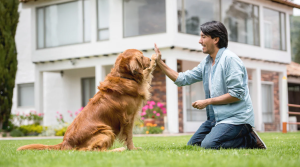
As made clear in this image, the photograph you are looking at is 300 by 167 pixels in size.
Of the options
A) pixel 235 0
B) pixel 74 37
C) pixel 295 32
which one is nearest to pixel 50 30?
pixel 74 37

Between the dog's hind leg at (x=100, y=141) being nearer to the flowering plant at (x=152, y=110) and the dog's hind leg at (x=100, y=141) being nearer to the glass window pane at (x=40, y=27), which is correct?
the flowering plant at (x=152, y=110)

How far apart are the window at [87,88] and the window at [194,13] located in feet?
18.4

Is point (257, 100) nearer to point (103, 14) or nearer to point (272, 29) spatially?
point (272, 29)

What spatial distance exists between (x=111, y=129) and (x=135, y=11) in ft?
34.8

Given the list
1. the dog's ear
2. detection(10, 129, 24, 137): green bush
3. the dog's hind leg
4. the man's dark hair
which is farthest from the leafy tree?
the man's dark hair

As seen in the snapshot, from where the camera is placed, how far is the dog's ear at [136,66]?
488 cm

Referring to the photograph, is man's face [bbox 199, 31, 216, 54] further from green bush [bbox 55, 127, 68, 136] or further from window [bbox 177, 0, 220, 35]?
green bush [bbox 55, 127, 68, 136]

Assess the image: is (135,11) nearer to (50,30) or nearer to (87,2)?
(87,2)

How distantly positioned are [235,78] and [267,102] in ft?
52.6

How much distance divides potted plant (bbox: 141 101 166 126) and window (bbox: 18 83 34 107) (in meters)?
8.19

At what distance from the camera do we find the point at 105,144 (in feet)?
15.1

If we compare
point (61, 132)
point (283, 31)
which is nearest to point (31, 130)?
point (61, 132)

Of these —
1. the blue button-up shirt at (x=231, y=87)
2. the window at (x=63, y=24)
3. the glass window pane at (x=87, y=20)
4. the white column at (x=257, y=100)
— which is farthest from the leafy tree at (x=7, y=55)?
the blue button-up shirt at (x=231, y=87)

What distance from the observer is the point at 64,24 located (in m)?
16.7
